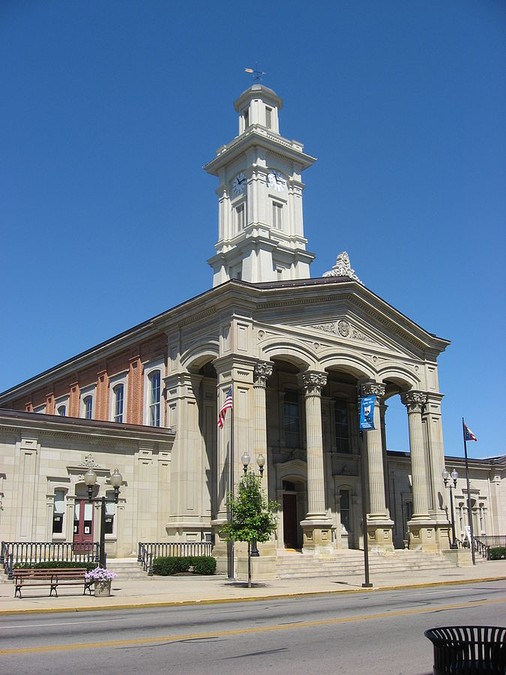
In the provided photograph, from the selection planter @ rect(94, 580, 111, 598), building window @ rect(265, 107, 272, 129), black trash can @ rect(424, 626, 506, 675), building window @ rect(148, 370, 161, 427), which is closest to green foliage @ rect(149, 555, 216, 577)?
planter @ rect(94, 580, 111, 598)

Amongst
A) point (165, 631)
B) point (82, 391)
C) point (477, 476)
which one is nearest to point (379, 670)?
point (165, 631)

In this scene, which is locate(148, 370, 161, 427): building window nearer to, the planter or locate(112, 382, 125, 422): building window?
locate(112, 382, 125, 422): building window

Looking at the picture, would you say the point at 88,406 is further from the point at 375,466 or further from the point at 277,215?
the point at 277,215

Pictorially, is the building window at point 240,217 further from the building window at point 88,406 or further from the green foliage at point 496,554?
the green foliage at point 496,554

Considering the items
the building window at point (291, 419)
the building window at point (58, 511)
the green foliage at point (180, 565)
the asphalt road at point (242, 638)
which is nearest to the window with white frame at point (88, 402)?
the building window at point (291, 419)

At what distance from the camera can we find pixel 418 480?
43438 mm

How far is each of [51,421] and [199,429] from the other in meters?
8.48

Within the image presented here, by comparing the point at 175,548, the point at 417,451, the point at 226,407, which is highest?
the point at 226,407

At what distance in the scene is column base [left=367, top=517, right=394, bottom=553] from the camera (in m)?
39.8

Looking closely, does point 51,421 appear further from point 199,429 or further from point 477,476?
point 477,476

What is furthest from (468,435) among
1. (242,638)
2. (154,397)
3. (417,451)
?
(242,638)

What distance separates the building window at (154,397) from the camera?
42688 millimetres

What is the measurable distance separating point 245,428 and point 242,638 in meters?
22.1

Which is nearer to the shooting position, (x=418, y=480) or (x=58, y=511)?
(x=58, y=511)
